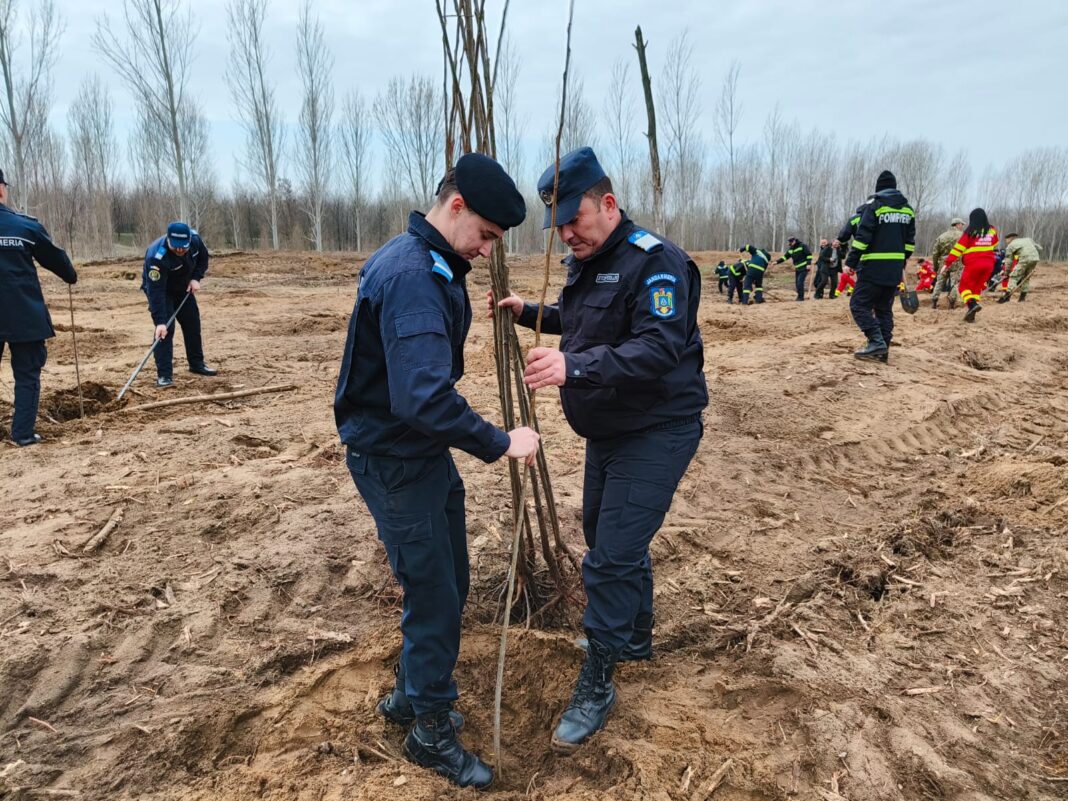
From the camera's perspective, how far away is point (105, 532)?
3707 mm

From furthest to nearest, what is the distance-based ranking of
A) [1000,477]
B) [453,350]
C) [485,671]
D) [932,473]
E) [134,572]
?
1. [932,473]
2. [1000,477]
3. [134,572]
4. [485,671]
5. [453,350]

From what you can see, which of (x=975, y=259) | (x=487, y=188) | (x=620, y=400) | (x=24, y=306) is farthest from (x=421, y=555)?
(x=975, y=259)

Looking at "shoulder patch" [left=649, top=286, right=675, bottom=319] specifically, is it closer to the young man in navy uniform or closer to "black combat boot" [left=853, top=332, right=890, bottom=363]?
the young man in navy uniform

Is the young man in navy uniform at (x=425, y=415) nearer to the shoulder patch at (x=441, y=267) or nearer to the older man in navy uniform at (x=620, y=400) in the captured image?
the shoulder patch at (x=441, y=267)

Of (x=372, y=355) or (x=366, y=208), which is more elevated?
(x=366, y=208)

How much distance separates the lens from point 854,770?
2129 millimetres

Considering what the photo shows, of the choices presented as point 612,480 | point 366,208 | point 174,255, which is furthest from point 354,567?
point 366,208

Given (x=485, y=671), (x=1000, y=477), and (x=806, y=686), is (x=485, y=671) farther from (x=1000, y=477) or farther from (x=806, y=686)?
(x=1000, y=477)

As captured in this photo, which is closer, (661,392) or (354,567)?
(661,392)

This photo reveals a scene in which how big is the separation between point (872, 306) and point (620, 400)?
19.7ft

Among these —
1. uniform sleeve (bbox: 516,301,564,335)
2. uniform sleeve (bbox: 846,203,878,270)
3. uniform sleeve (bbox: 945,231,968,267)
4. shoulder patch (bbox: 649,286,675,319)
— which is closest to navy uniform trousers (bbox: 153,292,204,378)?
uniform sleeve (bbox: 516,301,564,335)

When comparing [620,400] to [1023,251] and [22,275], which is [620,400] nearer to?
[22,275]

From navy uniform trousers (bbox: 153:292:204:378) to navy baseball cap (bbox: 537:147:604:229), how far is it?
588cm

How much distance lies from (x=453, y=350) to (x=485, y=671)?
137cm
